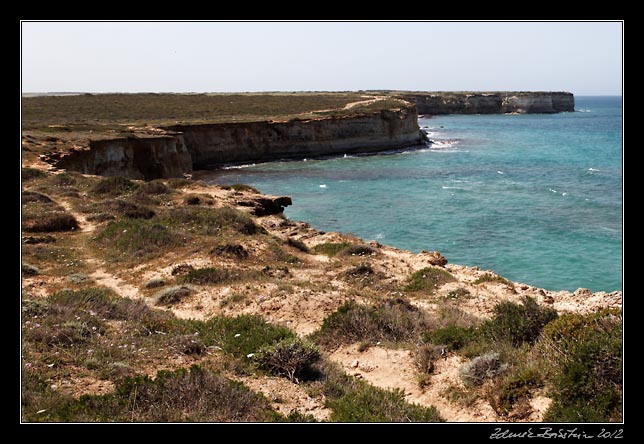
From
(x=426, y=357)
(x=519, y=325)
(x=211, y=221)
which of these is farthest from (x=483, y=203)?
(x=426, y=357)

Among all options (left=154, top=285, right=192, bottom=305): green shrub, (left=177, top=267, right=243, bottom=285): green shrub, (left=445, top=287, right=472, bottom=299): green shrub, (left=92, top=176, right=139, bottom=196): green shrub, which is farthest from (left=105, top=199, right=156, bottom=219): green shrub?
(left=445, top=287, right=472, bottom=299): green shrub

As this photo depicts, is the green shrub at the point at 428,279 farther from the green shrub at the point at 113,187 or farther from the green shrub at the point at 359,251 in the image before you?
the green shrub at the point at 113,187

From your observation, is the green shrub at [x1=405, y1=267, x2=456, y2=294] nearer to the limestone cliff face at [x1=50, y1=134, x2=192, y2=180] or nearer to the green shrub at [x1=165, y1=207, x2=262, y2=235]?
the green shrub at [x1=165, y1=207, x2=262, y2=235]

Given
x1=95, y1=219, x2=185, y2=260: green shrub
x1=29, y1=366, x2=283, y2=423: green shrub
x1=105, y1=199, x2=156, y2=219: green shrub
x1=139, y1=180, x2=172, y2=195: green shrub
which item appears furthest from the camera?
x1=139, y1=180, x2=172, y2=195: green shrub

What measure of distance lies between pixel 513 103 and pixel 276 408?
557ft

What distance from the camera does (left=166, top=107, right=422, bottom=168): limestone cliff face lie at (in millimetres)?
56750

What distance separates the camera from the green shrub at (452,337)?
8.70m

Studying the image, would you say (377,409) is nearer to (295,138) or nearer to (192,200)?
(192,200)

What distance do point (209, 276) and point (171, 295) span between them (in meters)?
1.47

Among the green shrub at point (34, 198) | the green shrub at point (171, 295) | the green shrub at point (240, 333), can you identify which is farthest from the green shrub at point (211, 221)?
the green shrub at point (240, 333)

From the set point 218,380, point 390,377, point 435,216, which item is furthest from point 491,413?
point 435,216

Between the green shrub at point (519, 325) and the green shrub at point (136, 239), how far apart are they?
36.4 feet

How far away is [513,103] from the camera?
161 metres

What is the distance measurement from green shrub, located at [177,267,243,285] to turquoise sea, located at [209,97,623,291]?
1259cm
